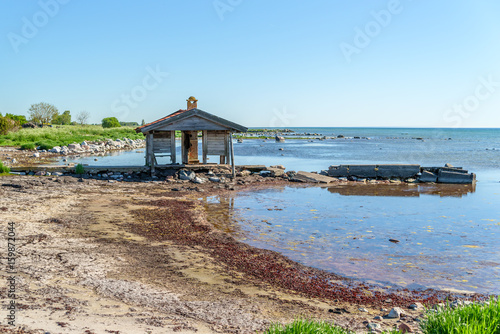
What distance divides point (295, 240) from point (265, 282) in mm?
3475

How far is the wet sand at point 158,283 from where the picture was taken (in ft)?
17.6

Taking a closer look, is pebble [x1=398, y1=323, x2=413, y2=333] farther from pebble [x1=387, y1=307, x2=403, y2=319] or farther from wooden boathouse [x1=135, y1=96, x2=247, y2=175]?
wooden boathouse [x1=135, y1=96, x2=247, y2=175]

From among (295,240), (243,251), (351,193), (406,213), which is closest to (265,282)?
(243,251)

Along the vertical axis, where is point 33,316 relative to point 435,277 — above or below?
above

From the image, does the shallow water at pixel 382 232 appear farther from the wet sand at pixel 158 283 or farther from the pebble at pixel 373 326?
the pebble at pixel 373 326

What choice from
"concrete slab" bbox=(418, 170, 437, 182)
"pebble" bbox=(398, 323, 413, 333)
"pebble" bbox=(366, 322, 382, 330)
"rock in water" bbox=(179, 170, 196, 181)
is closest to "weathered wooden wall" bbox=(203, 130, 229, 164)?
"rock in water" bbox=(179, 170, 196, 181)

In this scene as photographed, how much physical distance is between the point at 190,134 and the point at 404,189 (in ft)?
42.1

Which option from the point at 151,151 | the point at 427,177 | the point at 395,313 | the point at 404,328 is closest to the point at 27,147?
the point at 151,151

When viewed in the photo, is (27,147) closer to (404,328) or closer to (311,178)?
(311,178)

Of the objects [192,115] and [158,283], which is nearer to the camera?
[158,283]

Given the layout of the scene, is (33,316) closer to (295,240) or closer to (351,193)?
(295,240)

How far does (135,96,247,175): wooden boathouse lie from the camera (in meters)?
21.7

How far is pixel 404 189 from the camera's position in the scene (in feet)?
73.2

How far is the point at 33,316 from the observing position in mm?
5027
